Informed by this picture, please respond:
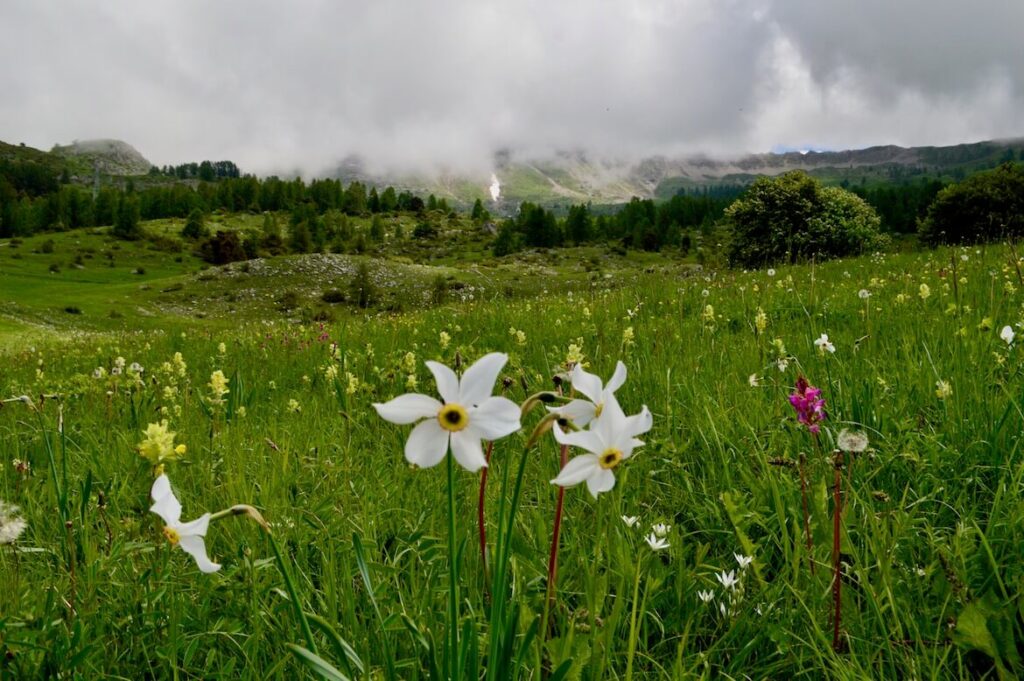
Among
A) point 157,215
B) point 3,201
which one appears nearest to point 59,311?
point 157,215

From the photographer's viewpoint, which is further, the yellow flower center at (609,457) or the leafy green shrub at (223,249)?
the leafy green shrub at (223,249)

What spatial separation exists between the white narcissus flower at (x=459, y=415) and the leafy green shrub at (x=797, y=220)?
43.3 metres

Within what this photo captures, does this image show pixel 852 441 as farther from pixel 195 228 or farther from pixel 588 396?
pixel 195 228

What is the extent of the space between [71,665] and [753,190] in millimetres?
53111

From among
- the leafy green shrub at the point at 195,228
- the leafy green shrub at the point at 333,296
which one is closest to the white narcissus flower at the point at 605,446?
the leafy green shrub at the point at 333,296

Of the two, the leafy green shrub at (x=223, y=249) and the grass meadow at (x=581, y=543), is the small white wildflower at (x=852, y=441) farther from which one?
the leafy green shrub at (x=223, y=249)

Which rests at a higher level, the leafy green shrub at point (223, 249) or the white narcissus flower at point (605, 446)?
the leafy green shrub at point (223, 249)

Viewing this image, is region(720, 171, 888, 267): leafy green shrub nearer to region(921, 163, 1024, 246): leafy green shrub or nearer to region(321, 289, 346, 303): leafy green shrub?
region(921, 163, 1024, 246): leafy green shrub

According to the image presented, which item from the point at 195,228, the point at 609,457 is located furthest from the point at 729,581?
the point at 195,228

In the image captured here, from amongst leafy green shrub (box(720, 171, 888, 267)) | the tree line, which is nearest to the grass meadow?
leafy green shrub (box(720, 171, 888, 267))

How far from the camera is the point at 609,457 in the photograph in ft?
3.31

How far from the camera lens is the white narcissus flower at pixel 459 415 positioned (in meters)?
0.90

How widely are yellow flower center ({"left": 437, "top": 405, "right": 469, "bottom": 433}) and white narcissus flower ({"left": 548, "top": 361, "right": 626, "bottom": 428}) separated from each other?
0.16 m

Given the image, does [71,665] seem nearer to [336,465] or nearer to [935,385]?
[336,465]
